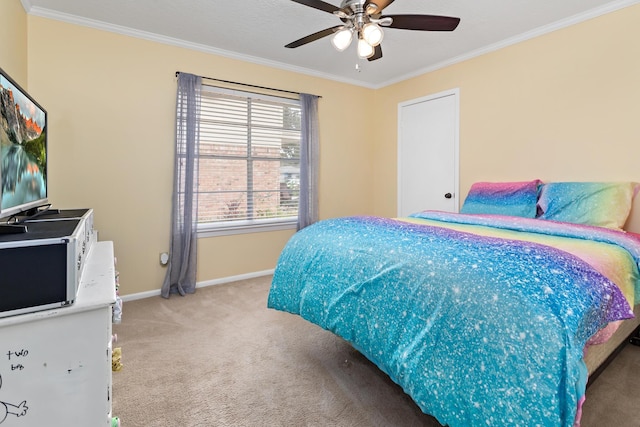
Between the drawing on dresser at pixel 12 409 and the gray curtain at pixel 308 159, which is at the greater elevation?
the gray curtain at pixel 308 159

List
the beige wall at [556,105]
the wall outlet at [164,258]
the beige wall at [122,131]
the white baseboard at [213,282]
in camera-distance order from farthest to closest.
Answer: the wall outlet at [164,258] → the white baseboard at [213,282] → the beige wall at [122,131] → the beige wall at [556,105]

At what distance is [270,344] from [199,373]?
0.49 m

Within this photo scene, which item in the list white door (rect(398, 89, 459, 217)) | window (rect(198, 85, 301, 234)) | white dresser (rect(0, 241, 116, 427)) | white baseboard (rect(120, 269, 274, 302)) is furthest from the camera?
white door (rect(398, 89, 459, 217))

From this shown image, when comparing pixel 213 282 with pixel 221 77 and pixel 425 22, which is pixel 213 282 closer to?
pixel 221 77

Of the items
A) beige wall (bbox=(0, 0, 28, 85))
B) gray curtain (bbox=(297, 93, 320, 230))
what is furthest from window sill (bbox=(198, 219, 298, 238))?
beige wall (bbox=(0, 0, 28, 85))

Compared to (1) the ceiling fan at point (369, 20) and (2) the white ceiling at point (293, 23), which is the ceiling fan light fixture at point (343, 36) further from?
(2) the white ceiling at point (293, 23)

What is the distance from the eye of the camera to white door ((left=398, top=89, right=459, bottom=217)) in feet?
11.6

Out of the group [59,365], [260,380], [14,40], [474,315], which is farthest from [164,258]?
[474,315]

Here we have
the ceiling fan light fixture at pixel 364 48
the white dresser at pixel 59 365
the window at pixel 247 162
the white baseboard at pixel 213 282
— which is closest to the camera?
the white dresser at pixel 59 365

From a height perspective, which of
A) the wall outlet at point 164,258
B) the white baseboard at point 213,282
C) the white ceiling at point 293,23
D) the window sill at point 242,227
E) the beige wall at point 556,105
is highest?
the white ceiling at point 293,23

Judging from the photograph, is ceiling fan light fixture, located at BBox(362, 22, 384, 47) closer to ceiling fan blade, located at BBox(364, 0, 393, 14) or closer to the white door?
ceiling fan blade, located at BBox(364, 0, 393, 14)

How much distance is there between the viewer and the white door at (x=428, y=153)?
11.6ft

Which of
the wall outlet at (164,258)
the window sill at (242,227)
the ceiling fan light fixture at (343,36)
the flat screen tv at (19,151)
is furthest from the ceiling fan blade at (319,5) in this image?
the wall outlet at (164,258)

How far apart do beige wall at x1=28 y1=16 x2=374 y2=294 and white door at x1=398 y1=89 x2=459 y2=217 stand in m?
1.80
